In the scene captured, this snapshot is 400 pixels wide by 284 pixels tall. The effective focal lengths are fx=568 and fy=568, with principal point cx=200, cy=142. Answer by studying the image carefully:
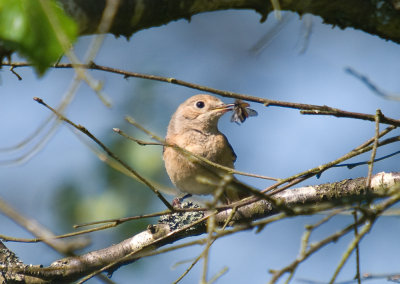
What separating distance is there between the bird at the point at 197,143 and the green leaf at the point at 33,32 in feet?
11.5

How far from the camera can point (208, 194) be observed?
6.17 m

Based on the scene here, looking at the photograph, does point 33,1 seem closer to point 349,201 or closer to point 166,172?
point 349,201

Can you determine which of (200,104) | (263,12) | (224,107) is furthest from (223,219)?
(200,104)

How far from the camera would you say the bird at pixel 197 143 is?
226 inches

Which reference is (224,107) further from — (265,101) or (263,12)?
(265,101)

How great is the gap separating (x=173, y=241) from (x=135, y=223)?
6.46 feet

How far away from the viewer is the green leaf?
1.94 m

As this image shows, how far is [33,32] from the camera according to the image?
1963mm

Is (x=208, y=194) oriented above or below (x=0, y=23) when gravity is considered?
above

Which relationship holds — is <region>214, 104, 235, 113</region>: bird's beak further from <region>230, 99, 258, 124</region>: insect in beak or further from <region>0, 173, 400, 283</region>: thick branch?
<region>0, 173, 400, 283</region>: thick branch

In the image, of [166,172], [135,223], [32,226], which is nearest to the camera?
[32,226]

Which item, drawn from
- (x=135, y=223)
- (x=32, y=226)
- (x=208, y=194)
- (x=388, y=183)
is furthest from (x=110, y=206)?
(x=32, y=226)

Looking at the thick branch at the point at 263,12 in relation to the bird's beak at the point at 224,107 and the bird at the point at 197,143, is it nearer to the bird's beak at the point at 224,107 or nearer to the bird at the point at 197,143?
the bird at the point at 197,143

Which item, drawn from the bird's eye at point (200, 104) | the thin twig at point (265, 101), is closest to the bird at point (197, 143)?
the bird's eye at point (200, 104)
